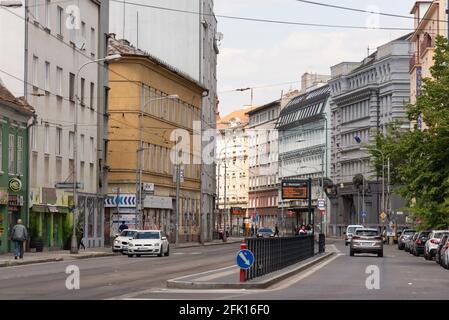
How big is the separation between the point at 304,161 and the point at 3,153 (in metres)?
113

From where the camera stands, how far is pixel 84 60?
7356cm

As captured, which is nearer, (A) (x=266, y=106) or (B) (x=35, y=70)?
(B) (x=35, y=70)

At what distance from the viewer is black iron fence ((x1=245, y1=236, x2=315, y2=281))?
1264 inches

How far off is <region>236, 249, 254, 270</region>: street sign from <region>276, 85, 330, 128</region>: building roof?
421 ft

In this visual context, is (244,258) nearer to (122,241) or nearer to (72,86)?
(122,241)

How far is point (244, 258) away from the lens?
29.7 meters

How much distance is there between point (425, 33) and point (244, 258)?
77763 mm

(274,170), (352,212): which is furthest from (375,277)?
(274,170)

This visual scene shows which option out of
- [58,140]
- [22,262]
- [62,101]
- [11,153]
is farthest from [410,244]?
[22,262]

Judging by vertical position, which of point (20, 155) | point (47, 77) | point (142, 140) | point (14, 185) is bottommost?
point (14, 185)

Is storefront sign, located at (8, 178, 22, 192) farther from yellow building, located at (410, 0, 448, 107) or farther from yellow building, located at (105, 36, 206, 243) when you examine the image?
yellow building, located at (410, 0, 448, 107)

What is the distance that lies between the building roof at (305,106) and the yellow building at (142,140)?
62582 mm

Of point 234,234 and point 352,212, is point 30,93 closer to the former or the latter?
point 352,212
